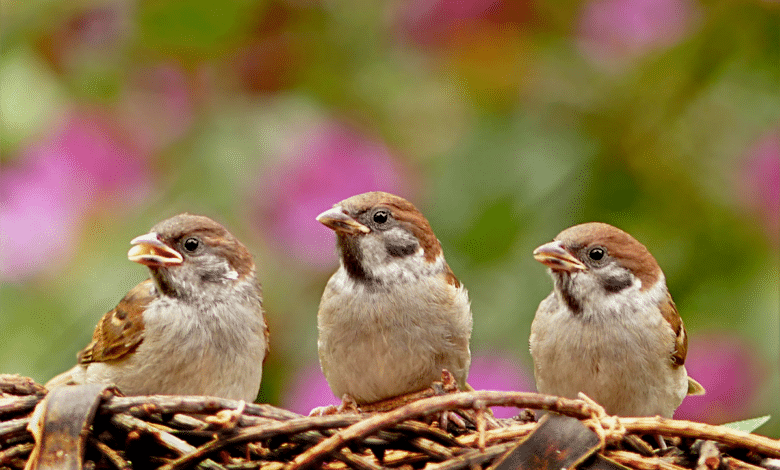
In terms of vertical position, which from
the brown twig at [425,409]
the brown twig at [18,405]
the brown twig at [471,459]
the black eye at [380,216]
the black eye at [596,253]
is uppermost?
the black eye at [380,216]

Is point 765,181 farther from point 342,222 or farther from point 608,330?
point 342,222

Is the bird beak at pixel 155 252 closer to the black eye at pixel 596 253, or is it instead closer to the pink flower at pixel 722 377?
the black eye at pixel 596 253

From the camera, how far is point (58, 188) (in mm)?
3129

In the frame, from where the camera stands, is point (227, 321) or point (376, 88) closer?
point (227, 321)

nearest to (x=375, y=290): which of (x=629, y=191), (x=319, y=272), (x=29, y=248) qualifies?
(x=319, y=272)

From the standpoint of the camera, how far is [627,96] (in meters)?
3.19

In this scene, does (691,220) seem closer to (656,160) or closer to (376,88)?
(656,160)

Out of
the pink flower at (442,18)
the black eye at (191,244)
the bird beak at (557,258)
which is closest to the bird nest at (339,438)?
the bird beak at (557,258)

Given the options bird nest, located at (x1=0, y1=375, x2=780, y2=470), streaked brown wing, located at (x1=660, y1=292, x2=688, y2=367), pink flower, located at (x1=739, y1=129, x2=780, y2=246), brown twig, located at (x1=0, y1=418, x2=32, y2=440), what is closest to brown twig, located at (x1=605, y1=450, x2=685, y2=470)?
bird nest, located at (x1=0, y1=375, x2=780, y2=470)

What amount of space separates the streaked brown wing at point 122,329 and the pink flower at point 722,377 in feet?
5.43

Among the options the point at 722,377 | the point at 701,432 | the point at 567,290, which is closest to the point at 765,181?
the point at 722,377

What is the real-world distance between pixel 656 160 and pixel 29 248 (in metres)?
2.03

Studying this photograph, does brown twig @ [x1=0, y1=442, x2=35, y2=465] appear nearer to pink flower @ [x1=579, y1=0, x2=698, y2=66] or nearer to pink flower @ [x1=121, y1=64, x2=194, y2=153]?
pink flower @ [x1=121, y1=64, x2=194, y2=153]

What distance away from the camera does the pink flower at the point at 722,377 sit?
9.68 feet
